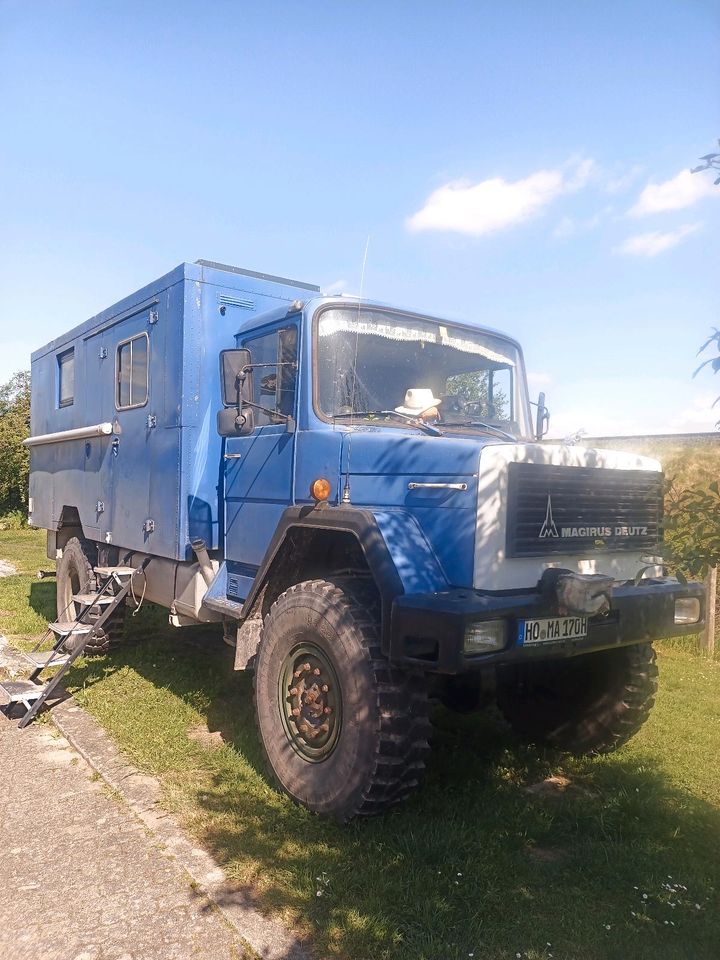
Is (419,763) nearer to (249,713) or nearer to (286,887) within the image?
(286,887)

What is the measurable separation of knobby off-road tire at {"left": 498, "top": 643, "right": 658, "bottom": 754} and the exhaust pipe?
6.53ft

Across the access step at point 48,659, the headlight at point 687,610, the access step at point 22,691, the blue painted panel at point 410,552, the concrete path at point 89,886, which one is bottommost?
the concrete path at point 89,886

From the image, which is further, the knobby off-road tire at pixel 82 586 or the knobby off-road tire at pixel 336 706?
the knobby off-road tire at pixel 82 586

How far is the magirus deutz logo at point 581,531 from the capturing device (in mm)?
3611

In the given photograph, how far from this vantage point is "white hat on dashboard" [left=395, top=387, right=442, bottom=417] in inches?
169

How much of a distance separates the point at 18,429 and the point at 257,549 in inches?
766

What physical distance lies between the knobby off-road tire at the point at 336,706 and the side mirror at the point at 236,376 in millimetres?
1181

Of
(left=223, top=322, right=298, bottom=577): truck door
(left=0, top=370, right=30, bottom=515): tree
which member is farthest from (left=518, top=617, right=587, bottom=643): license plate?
(left=0, top=370, right=30, bottom=515): tree

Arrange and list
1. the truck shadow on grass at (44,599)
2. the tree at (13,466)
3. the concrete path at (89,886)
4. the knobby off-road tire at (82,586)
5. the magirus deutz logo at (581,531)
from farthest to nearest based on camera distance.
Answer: the tree at (13,466) → the truck shadow on grass at (44,599) → the knobby off-road tire at (82,586) → the magirus deutz logo at (581,531) → the concrete path at (89,886)

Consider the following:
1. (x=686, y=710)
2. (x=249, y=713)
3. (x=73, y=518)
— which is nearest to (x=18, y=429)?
(x=73, y=518)

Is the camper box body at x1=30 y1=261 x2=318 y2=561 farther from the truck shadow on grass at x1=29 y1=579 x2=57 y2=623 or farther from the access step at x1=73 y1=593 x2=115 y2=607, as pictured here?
the truck shadow on grass at x1=29 y1=579 x2=57 y2=623

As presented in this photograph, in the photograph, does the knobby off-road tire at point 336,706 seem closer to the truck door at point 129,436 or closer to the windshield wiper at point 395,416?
the windshield wiper at point 395,416

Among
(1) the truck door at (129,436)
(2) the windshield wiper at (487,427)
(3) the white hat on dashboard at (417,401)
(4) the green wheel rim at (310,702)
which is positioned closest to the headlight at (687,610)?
(2) the windshield wiper at (487,427)

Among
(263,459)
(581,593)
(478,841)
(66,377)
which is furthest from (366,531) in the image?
(66,377)
